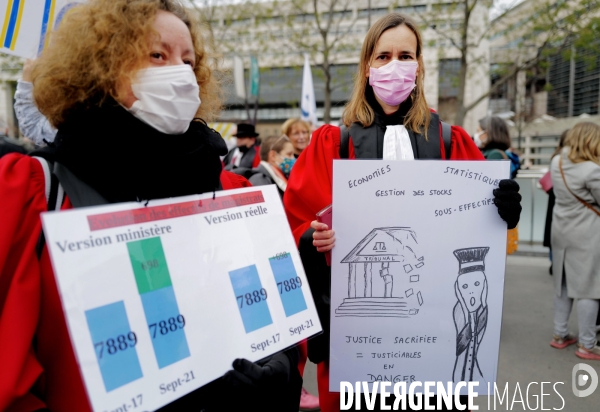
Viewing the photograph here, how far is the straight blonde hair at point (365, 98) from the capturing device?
182 centimetres

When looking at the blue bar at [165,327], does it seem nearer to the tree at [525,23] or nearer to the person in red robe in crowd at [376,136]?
the person in red robe in crowd at [376,136]

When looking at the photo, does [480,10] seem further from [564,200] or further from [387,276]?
[387,276]

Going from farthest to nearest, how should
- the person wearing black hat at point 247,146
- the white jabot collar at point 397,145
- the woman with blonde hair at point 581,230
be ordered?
the person wearing black hat at point 247,146, the woman with blonde hair at point 581,230, the white jabot collar at point 397,145

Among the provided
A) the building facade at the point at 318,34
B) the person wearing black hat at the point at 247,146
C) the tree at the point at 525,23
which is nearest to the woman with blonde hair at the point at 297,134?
the person wearing black hat at the point at 247,146

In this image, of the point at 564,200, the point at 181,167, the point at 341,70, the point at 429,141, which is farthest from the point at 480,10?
the point at 181,167

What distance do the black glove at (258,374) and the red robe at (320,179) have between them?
58 centimetres

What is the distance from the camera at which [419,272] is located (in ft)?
5.16

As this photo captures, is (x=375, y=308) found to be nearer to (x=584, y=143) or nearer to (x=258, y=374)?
(x=258, y=374)

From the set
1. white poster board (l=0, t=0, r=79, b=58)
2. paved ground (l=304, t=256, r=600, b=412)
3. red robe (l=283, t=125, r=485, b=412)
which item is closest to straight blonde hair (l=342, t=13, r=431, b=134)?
red robe (l=283, t=125, r=485, b=412)

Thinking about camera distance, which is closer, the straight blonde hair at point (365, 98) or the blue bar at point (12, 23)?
the straight blonde hair at point (365, 98)

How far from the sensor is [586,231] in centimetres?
400

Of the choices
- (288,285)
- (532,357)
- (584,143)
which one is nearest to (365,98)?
(288,285)

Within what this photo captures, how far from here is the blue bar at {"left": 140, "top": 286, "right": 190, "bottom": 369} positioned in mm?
982

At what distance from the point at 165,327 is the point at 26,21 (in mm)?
2009
